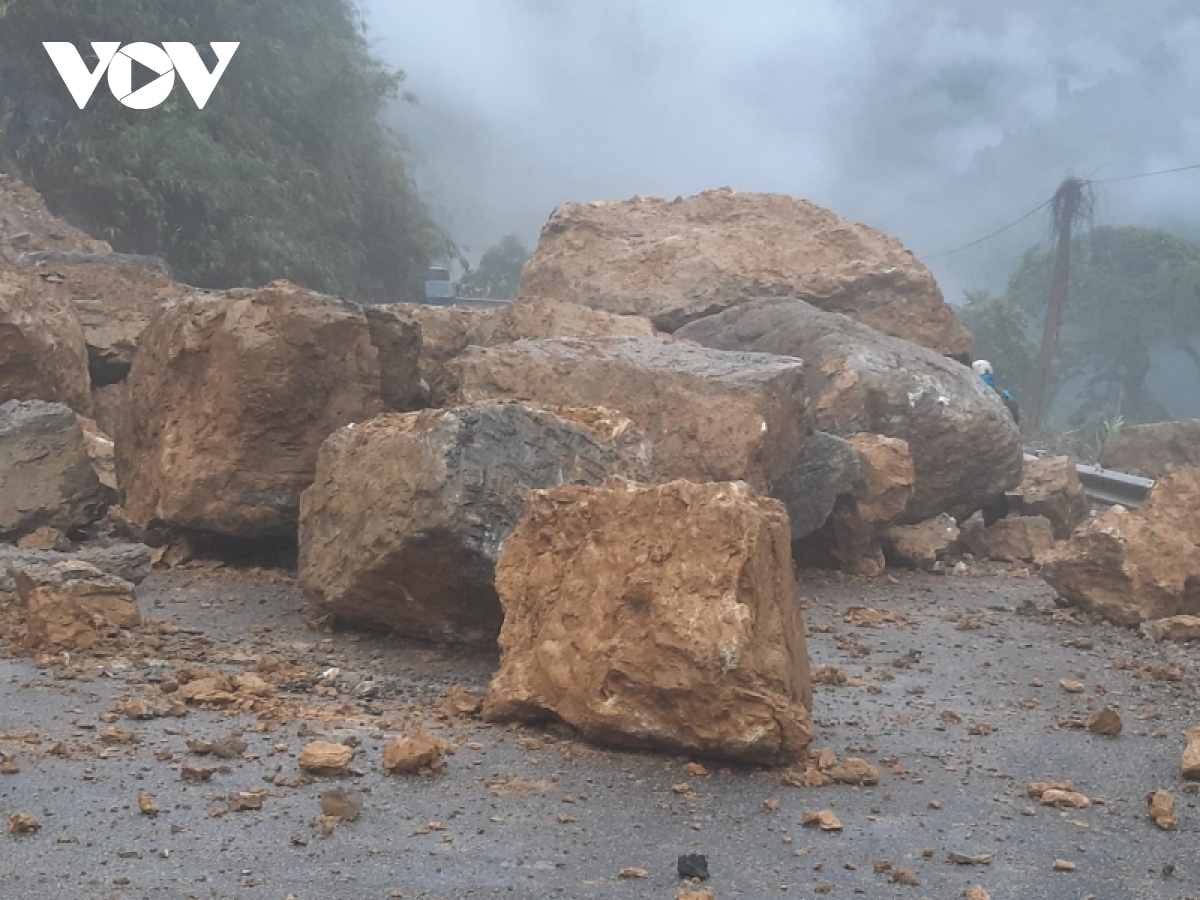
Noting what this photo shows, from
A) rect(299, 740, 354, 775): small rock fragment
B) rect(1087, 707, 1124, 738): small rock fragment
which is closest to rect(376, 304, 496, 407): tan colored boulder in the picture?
rect(1087, 707, 1124, 738): small rock fragment

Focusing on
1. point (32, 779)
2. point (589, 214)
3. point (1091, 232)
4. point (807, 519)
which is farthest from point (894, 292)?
point (1091, 232)

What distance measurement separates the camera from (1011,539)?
27.7ft

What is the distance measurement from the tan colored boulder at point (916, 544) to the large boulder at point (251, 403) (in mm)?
3186

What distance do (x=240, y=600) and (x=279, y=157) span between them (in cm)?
1604

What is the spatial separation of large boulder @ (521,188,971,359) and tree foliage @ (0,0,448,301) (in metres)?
8.33

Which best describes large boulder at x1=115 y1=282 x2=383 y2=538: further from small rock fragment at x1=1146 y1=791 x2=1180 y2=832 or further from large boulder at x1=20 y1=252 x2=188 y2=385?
small rock fragment at x1=1146 y1=791 x2=1180 y2=832

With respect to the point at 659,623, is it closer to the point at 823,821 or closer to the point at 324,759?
the point at 823,821

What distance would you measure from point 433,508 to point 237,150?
16.1m

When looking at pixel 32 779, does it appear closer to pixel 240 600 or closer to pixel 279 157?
pixel 240 600

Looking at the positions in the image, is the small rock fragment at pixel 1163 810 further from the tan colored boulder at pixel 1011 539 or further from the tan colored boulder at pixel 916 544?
the tan colored boulder at pixel 1011 539

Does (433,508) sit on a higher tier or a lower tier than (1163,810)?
higher

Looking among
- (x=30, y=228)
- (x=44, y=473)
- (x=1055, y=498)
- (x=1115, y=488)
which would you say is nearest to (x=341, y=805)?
(x=44, y=473)

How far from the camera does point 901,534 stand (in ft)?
26.1

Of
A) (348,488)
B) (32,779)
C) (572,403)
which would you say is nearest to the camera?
(32,779)
